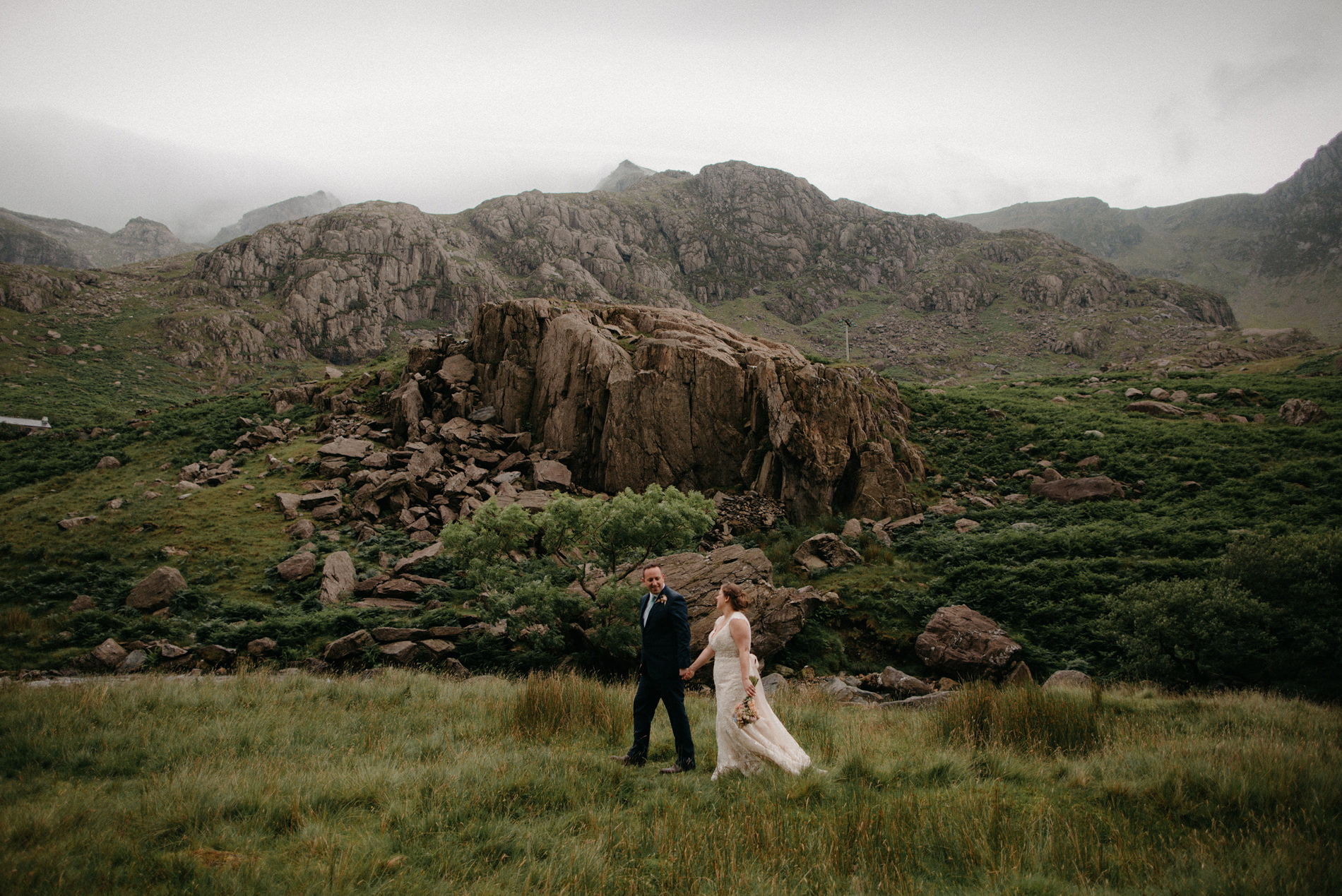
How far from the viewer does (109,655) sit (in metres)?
15.1

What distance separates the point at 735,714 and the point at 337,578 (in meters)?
19.5

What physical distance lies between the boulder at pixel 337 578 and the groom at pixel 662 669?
54.8 feet

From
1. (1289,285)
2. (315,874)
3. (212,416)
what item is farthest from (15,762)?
(1289,285)

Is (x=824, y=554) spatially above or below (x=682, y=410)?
below

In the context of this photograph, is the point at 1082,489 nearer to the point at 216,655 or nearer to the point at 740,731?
the point at 740,731

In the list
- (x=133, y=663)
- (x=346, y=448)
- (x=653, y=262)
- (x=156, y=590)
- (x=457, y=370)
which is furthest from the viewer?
(x=653, y=262)

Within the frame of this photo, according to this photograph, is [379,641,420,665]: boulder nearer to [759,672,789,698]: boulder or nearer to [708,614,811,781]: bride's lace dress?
[759,672,789,698]: boulder

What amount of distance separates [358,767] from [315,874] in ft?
8.11

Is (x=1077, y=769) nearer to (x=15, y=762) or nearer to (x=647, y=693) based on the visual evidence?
(x=647, y=693)

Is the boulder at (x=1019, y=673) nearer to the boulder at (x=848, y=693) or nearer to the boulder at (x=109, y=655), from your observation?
the boulder at (x=848, y=693)

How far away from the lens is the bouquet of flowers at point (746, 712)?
262 inches

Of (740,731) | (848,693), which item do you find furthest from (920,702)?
(740,731)

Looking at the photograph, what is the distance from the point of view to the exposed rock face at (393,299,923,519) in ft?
93.1

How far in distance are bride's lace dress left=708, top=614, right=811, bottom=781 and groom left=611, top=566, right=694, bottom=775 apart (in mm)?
473
